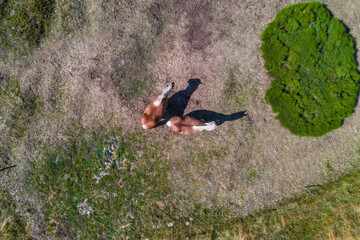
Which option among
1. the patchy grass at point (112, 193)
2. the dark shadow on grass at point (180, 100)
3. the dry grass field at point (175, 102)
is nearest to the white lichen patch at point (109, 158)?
the patchy grass at point (112, 193)

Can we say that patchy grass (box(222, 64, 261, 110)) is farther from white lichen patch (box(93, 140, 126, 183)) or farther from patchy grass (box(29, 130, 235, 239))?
white lichen patch (box(93, 140, 126, 183))

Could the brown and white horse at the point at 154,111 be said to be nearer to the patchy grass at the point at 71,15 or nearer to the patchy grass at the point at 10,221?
the patchy grass at the point at 71,15

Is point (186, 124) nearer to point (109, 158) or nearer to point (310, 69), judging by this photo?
point (109, 158)

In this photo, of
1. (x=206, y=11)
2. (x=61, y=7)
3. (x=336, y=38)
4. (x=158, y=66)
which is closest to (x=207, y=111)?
(x=158, y=66)

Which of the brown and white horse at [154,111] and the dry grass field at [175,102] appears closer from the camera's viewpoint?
the brown and white horse at [154,111]

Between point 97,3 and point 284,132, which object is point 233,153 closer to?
point 284,132
